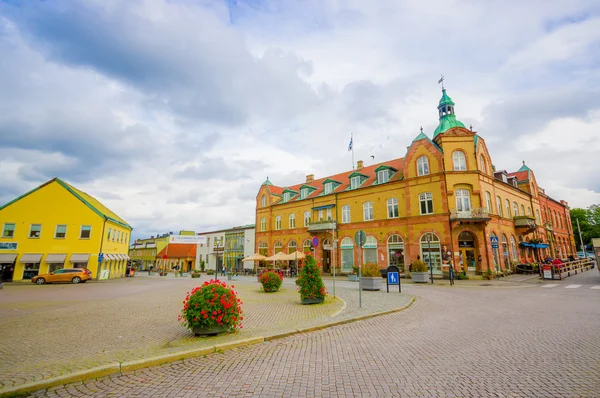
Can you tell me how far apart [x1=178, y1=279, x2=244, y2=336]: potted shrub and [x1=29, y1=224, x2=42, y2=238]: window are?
33.3 metres

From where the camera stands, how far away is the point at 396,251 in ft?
104

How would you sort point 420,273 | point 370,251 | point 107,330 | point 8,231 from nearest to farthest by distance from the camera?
point 107,330
point 420,273
point 8,231
point 370,251

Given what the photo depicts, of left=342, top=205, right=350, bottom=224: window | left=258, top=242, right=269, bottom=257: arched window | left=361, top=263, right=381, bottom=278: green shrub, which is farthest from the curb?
left=258, top=242, right=269, bottom=257: arched window

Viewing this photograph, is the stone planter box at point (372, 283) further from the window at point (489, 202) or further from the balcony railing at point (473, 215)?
the window at point (489, 202)

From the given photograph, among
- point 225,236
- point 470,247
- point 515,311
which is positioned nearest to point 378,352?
point 515,311

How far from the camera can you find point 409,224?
1208 inches

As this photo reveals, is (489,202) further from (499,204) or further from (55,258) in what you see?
(55,258)

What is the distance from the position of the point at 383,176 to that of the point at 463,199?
914 cm

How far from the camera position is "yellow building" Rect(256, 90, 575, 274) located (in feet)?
91.5

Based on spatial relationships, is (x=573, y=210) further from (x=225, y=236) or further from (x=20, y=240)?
(x=20, y=240)

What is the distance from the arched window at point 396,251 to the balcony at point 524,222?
541 inches

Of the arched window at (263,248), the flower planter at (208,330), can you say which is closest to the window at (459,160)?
the flower planter at (208,330)

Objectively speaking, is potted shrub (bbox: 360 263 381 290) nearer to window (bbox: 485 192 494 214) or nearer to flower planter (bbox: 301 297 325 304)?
flower planter (bbox: 301 297 325 304)

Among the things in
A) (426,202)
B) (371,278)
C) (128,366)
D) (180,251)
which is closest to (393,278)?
(371,278)
